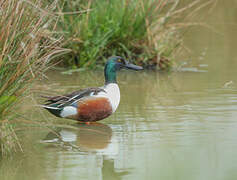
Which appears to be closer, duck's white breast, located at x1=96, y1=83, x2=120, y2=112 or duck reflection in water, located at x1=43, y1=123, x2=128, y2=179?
duck reflection in water, located at x1=43, y1=123, x2=128, y2=179

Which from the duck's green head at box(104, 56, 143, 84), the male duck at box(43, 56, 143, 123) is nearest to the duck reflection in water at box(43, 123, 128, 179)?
the male duck at box(43, 56, 143, 123)

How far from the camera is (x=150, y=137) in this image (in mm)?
5695

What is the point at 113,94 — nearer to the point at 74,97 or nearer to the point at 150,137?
the point at 74,97

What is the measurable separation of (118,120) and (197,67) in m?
3.43

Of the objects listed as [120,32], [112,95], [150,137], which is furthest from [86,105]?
[120,32]

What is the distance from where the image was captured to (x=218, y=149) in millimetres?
5262

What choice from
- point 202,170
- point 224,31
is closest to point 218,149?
point 202,170

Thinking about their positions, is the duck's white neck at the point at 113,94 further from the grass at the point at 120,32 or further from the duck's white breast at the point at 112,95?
the grass at the point at 120,32

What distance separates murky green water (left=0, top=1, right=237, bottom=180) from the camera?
15.4 feet

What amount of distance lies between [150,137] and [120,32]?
12.7 ft

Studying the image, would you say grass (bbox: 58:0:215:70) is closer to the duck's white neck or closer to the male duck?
the duck's white neck

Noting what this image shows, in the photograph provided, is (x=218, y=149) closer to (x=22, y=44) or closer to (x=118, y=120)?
(x=118, y=120)

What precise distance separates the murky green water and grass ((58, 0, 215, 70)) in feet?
1.09

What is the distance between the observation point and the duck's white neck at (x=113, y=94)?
638cm
